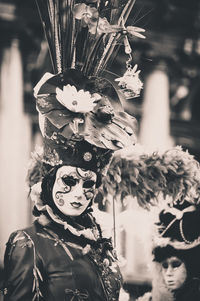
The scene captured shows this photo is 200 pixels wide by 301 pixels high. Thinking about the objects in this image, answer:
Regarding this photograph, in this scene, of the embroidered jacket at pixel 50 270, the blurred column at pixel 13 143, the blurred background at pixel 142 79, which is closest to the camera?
the embroidered jacket at pixel 50 270

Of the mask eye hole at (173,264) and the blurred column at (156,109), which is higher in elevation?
the blurred column at (156,109)

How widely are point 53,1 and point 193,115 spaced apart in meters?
15.9

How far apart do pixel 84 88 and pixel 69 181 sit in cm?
54

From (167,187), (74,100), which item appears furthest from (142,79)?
(74,100)

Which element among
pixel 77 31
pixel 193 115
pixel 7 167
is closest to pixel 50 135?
pixel 77 31

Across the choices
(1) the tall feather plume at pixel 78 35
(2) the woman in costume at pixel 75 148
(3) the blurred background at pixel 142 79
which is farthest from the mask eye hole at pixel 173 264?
(3) the blurred background at pixel 142 79

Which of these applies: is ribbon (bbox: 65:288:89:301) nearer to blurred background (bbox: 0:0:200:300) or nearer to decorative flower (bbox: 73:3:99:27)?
decorative flower (bbox: 73:3:99:27)

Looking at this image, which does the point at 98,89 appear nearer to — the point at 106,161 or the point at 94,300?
the point at 106,161

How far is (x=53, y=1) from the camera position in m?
5.97

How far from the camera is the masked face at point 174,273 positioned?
6996 millimetres

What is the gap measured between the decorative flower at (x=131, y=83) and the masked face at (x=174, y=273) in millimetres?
1533

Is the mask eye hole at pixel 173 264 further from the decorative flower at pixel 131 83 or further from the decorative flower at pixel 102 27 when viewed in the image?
the decorative flower at pixel 102 27

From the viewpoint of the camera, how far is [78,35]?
5988 mm

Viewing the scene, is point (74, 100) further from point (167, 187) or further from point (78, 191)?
point (167, 187)
